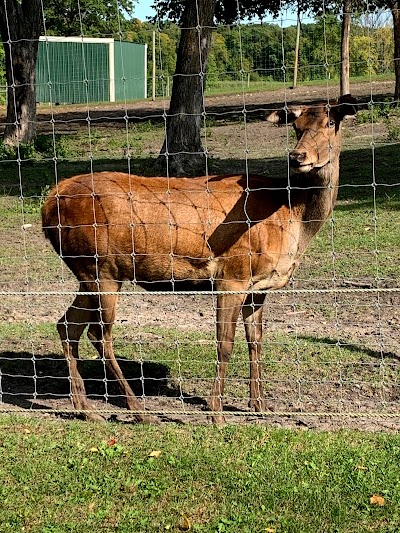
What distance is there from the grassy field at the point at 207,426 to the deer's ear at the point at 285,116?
496 mm

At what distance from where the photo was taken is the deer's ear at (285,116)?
6.41 m

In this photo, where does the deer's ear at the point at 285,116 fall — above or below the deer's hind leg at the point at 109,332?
above

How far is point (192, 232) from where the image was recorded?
6617 millimetres

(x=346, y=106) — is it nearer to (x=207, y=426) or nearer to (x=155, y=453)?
(x=207, y=426)

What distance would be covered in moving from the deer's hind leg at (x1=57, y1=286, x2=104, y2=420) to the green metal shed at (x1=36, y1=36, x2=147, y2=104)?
101ft

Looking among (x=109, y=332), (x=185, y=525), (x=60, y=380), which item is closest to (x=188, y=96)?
(x=60, y=380)

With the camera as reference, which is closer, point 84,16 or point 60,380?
point 60,380

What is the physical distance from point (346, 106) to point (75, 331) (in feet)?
8.01

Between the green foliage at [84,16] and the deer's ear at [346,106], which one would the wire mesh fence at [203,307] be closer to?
the deer's ear at [346,106]

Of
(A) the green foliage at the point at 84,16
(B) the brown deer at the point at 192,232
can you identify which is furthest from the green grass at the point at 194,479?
(A) the green foliage at the point at 84,16

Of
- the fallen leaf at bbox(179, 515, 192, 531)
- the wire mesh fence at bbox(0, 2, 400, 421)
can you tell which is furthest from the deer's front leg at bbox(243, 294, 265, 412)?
the fallen leaf at bbox(179, 515, 192, 531)

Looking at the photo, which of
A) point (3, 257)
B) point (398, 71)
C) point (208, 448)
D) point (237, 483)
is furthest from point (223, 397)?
point (398, 71)

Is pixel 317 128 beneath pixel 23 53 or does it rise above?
beneath

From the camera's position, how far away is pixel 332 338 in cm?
806
